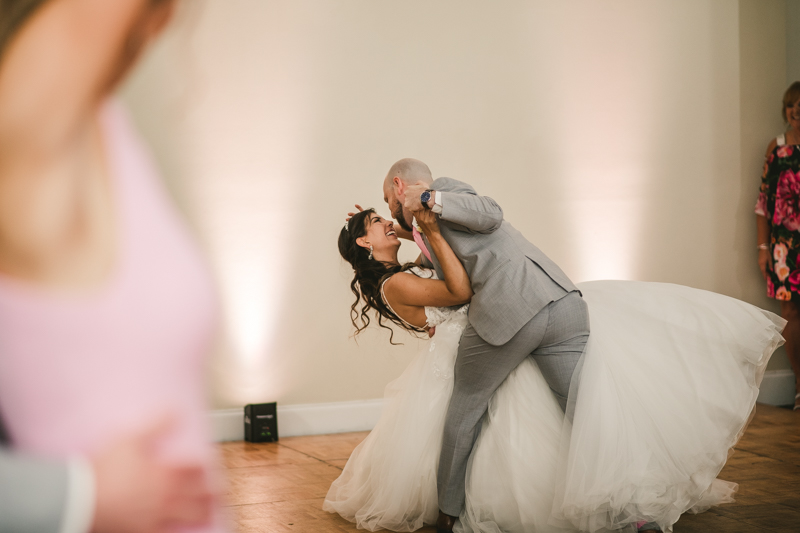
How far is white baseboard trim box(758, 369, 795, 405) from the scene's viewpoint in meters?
4.87

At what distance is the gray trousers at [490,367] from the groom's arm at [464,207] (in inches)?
13.8

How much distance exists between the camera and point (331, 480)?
123 inches

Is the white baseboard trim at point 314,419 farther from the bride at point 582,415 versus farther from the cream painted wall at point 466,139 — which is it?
the bride at point 582,415

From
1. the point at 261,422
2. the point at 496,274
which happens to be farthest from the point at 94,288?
the point at 261,422

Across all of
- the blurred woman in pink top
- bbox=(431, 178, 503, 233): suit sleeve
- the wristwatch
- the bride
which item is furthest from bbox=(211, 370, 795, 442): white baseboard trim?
the blurred woman in pink top

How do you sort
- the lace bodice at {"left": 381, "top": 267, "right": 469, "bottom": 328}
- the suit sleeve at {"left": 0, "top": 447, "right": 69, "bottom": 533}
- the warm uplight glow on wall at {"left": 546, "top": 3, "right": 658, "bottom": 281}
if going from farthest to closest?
the warm uplight glow on wall at {"left": 546, "top": 3, "right": 658, "bottom": 281} → the lace bodice at {"left": 381, "top": 267, "right": 469, "bottom": 328} → the suit sleeve at {"left": 0, "top": 447, "right": 69, "bottom": 533}

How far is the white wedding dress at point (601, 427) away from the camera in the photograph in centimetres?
216

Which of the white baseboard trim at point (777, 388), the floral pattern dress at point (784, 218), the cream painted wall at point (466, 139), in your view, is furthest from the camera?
the white baseboard trim at point (777, 388)

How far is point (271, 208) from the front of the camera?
13.5 ft

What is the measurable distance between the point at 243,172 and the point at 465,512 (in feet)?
7.98

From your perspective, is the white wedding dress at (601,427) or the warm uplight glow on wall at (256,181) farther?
the warm uplight glow on wall at (256,181)

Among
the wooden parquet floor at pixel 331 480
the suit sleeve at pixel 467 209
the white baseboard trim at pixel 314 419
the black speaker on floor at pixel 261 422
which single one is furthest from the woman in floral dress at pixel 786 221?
the black speaker on floor at pixel 261 422

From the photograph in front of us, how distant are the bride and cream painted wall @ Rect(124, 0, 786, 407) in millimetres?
1456

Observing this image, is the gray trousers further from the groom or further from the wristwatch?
the wristwatch
